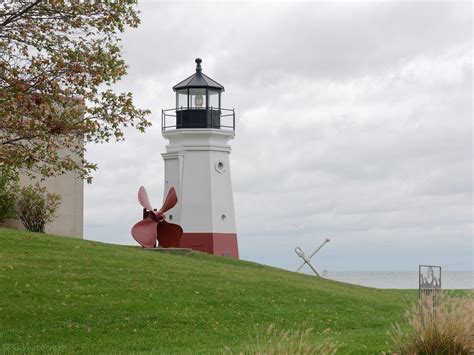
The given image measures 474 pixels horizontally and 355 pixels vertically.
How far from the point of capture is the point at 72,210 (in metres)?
38.8

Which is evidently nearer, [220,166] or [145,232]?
[145,232]

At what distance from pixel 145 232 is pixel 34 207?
451 centimetres

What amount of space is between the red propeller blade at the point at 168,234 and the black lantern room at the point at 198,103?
639 cm

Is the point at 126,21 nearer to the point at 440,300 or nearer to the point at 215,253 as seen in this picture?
the point at 440,300

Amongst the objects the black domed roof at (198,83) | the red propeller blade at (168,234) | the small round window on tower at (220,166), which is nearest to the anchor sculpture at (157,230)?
the red propeller blade at (168,234)

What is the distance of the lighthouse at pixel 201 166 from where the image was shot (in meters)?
41.2

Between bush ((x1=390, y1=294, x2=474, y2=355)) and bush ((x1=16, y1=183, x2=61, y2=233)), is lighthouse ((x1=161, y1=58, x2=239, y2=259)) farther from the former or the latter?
bush ((x1=390, y1=294, x2=474, y2=355))

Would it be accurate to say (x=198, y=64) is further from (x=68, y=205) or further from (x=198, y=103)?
(x=68, y=205)

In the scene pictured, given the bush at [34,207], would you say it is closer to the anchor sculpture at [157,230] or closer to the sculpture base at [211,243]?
the anchor sculpture at [157,230]

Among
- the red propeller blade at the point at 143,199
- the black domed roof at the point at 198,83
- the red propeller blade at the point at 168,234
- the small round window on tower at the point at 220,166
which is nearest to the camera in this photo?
the red propeller blade at the point at 168,234

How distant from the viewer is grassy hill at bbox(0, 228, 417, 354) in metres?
17.8

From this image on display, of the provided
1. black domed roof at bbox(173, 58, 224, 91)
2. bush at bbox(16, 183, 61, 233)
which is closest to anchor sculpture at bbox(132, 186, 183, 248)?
bush at bbox(16, 183, 61, 233)

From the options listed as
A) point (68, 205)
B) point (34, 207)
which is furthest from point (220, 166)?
point (34, 207)

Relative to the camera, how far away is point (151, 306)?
21.0 meters
